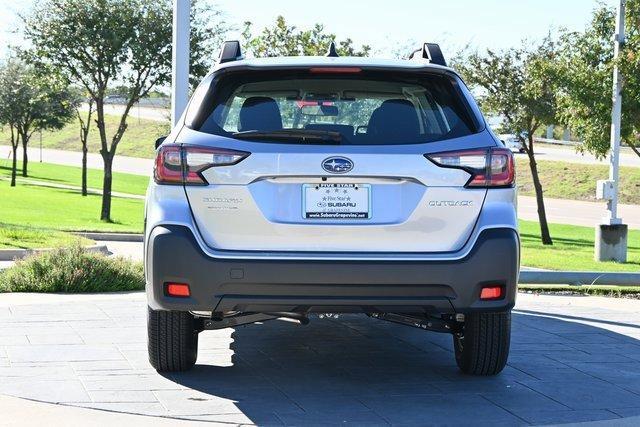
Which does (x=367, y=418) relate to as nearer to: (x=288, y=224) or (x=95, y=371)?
(x=288, y=224)

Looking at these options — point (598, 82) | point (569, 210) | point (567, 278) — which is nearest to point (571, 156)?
point (569, 210)

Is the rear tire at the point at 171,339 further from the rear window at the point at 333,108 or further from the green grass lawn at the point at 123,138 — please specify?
the green grass lawn at the point at 123,138

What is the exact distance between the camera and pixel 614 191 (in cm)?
2192

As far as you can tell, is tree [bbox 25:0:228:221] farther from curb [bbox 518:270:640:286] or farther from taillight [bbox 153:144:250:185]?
taillight [bbox 153:144:250:185]

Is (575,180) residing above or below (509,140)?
below

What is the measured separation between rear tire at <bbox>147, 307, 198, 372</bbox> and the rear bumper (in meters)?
0.64

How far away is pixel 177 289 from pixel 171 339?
0.83 metres

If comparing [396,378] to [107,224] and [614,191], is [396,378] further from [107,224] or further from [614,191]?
[107,224]

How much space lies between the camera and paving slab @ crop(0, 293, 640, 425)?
6020 millimetres

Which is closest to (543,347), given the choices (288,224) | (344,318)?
(344,318)

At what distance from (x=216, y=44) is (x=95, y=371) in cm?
2903

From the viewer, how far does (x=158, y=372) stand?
6992mm

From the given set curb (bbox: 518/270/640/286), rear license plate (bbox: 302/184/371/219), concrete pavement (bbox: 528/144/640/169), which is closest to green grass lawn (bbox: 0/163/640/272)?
curb (bbox: 518/270/640/286)

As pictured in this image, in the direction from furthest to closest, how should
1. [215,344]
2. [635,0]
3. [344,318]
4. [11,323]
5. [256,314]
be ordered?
[635,0]
[344,318]
[11,323]
[215,344]
[256,314]
